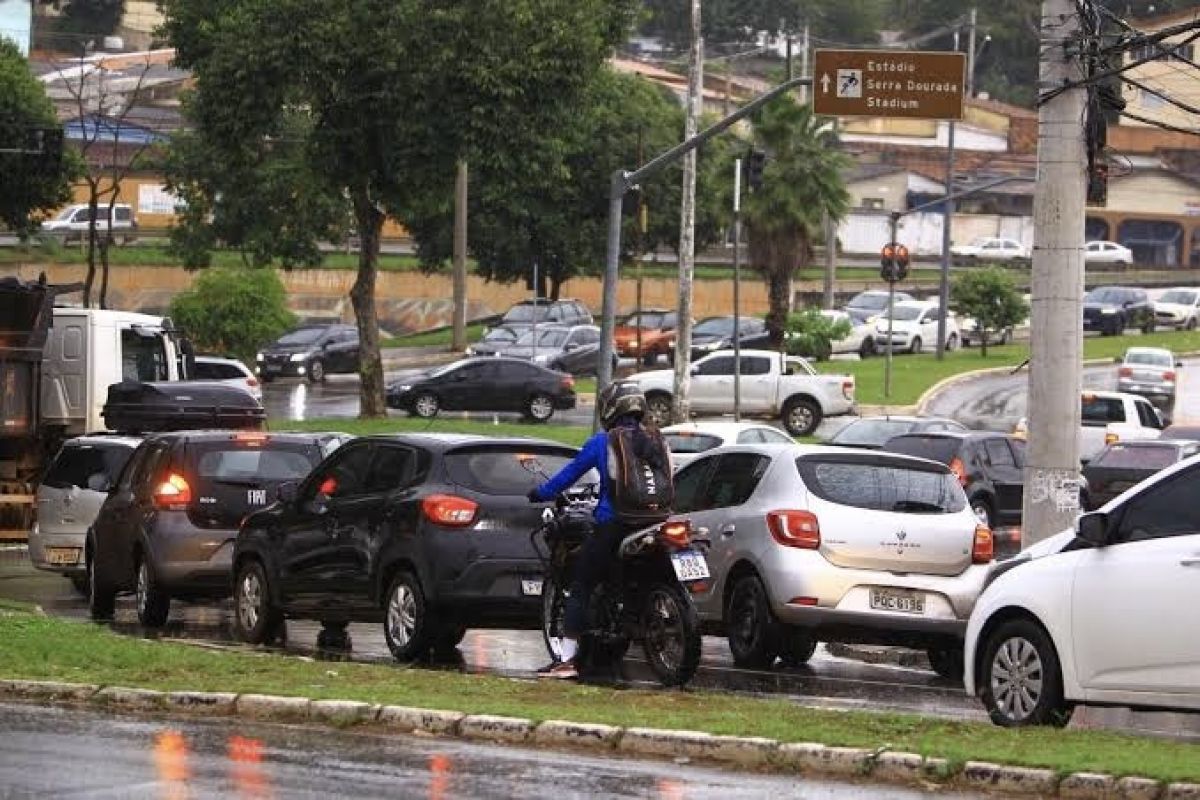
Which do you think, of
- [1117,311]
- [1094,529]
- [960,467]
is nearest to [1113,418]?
[960,467]

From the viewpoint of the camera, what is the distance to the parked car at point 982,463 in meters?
32.6

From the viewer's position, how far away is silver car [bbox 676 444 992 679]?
53.4 feet

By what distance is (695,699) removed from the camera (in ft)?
43.5

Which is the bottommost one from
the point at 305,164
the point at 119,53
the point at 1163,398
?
the point at 1163,398

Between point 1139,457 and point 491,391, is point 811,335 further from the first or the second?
point 1139,457

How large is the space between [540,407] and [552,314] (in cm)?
1671

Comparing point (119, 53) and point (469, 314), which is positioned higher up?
point (119, 53)

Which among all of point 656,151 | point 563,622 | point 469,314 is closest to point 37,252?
point 469,314

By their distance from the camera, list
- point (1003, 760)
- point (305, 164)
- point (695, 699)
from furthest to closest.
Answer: point (305, 164), point (695, 699), point (1003, 760)

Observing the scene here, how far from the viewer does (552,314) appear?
69.2 metres

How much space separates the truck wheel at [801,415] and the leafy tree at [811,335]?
13.4m

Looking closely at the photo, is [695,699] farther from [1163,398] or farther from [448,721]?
[1163,398]

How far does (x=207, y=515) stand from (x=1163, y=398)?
3962 cm

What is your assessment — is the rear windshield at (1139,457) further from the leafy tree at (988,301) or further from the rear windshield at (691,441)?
the leafy tree at (988,301)
